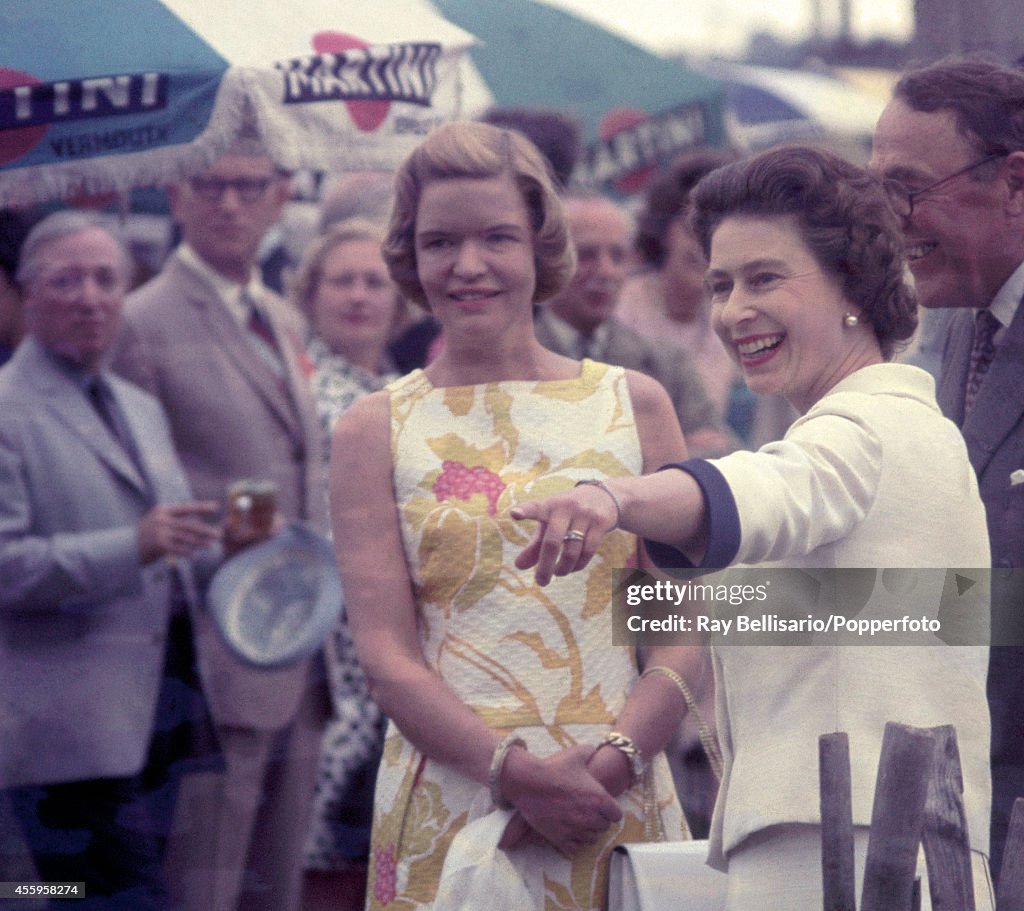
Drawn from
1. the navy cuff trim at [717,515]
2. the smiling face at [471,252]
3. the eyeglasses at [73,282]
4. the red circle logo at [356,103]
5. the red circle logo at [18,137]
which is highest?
the red circle logo at [356,103]

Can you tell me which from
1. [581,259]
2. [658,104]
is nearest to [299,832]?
[581,259]

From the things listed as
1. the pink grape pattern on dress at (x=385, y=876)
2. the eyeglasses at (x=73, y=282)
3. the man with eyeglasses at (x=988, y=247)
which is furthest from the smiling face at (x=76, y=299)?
the man with eyeglasses at (x=988, y=247)

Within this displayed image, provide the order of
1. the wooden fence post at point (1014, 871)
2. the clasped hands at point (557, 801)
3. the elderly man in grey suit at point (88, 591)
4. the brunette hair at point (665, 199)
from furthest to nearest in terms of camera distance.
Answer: the brunette hair at point (665, 199) → the elderly man in grey suit at point (88, 591) → the clasped hands at point (557, 801) → the wooden fence post at point (1014, 871)

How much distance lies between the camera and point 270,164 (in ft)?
13.6

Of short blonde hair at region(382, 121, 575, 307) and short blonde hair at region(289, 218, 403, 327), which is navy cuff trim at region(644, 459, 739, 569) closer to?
short blonde hair at region(382, 121, 575, 307)

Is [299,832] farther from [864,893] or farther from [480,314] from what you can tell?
[864,893]

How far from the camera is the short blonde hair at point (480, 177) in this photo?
2.46 metres

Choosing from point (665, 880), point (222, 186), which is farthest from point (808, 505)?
point (222, 186)

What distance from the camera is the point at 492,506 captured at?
2289 mm

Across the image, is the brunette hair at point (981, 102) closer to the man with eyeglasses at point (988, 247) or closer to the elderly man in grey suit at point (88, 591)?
the man with eyeglasses at point (988, 247)

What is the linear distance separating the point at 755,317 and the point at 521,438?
656 mm

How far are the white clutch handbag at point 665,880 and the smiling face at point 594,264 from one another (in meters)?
1.91

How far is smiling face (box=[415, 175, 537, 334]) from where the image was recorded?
8.03ft

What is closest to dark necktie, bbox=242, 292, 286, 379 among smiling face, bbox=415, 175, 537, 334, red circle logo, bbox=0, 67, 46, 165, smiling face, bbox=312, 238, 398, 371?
smiling face, bbox=312, 238, 398, 371
